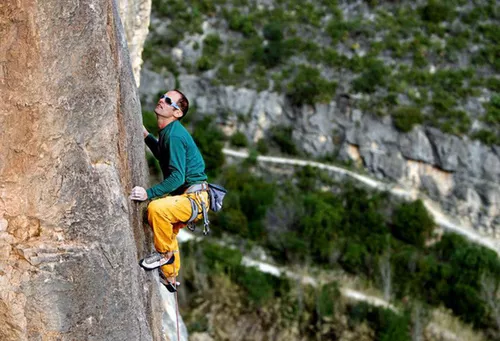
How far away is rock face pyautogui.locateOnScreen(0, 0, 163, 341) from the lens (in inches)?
162

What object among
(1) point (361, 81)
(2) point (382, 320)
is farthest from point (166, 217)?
(1) point (361, 81)

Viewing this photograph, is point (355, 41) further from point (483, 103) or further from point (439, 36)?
point (483, 103)

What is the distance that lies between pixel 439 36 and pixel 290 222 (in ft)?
43.5

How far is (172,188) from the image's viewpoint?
5074 millimetres

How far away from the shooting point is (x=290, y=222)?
24922mm

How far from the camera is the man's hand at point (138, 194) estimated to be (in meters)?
4.86

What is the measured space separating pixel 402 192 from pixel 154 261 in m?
21.7

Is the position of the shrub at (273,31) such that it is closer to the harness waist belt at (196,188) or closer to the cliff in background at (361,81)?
the cliff in background at (361,81)

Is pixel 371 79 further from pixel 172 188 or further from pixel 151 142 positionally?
pixel 172 188

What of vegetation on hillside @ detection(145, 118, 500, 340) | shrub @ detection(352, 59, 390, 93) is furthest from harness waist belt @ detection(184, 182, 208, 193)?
shrub @ detection(352, 59, 390, 93)

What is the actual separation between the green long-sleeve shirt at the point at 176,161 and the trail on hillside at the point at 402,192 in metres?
20.4

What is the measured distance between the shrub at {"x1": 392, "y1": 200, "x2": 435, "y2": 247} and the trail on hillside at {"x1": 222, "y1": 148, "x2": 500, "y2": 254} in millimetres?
690

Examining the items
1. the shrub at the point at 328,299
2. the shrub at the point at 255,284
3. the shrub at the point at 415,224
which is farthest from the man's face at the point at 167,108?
the shrub at the point at 415,224

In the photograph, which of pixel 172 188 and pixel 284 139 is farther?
pixel 284 139
